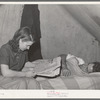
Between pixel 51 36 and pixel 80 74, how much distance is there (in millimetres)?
340

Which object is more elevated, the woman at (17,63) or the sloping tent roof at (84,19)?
the sloping tent roof at (84,19)

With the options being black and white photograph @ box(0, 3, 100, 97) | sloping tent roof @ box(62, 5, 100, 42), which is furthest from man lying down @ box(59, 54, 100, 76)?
sloping tent roof @ box(62, 5, 100, 42)

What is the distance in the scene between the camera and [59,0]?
4.76 ft

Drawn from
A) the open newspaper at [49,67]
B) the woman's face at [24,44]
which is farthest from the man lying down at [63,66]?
the woman's face at [24,44]

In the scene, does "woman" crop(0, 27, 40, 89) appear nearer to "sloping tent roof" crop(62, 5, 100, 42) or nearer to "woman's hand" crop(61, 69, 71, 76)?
"woman's hand" crop(61, 69, 71, 76)

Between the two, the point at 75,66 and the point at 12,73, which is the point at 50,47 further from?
the point at 12,73

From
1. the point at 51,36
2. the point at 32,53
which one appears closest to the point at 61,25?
the point at 51,36

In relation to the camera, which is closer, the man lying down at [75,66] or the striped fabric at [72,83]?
the striped fabric at [72,83]

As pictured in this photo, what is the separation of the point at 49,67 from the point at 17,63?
0.22 m

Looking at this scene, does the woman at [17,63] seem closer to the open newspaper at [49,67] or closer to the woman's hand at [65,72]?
the open newspaper at [49,67]

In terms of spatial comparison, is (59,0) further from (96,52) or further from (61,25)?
(96,52)

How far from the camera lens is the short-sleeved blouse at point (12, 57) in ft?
4.82

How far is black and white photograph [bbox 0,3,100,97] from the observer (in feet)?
4.78

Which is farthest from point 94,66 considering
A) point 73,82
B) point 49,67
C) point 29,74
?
point 29,74
